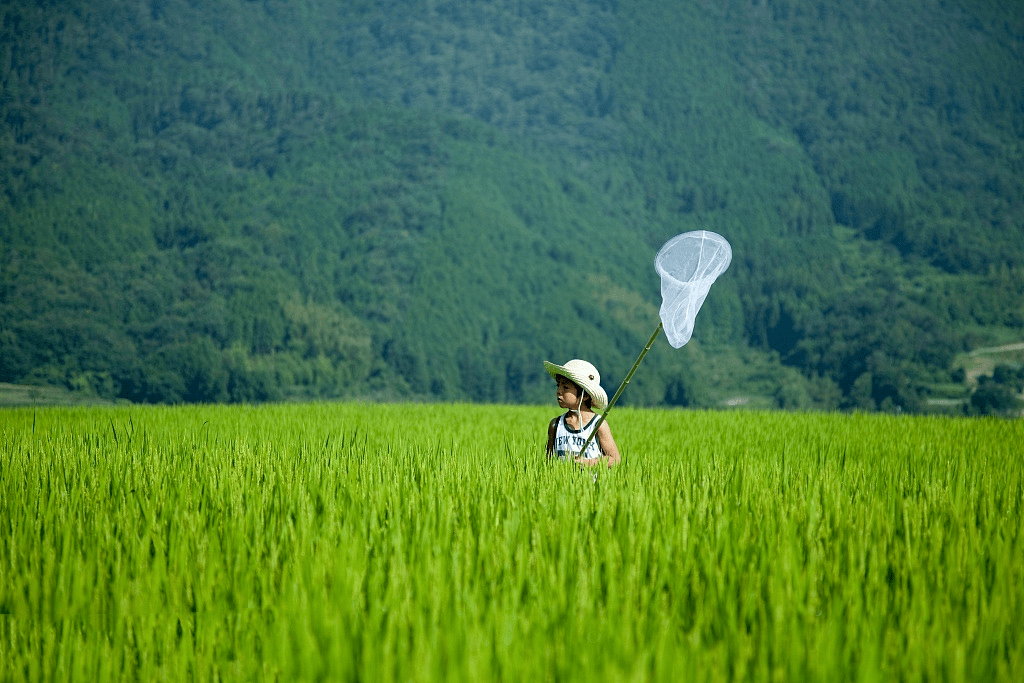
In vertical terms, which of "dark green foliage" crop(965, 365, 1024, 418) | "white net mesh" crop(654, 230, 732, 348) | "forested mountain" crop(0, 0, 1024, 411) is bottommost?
"dark green foliage" crop(965, 365, 1024, 418)

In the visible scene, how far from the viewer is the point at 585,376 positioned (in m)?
3.92

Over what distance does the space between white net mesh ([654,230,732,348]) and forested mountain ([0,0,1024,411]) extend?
6362cm

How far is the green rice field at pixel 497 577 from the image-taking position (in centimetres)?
181

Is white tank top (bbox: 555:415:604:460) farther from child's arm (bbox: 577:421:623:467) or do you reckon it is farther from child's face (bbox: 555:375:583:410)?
child's face (bbox: 555:375:583:410)

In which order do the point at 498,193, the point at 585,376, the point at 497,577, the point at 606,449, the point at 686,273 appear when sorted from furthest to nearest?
the point at 498,193 < the point at 606,449 < the point at 585,376 < the point at 686,273 < the point at 497,577

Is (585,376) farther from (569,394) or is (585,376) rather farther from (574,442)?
(574,442)

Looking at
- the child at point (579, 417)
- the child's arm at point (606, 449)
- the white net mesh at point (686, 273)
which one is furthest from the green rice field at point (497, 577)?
the white net mesh at point (686, 273)

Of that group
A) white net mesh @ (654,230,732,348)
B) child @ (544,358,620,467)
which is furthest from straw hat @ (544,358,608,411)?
white net mesh @ (654,230,732,348)

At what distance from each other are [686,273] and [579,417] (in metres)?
1.16

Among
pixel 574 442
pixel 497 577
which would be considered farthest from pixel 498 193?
pixel 497 577

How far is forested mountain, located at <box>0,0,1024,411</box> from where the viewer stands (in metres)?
73.8

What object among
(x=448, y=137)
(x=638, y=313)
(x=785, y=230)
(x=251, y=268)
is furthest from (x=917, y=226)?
(x=251, y=268)

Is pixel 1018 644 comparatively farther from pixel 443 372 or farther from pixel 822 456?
pixel 443 372

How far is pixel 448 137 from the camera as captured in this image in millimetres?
111500
